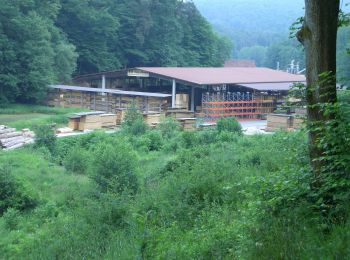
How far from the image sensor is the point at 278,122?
34.1 metres

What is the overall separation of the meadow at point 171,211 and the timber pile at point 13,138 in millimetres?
5234

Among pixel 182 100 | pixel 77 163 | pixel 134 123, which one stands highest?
pixel 182 100

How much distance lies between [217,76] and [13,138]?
23405 mm

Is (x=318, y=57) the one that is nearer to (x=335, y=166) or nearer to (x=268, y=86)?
(x=335, y=166)

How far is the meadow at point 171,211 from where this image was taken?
5562 mm

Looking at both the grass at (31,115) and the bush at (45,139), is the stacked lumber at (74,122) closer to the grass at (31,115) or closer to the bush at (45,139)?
the grass at (31,115)

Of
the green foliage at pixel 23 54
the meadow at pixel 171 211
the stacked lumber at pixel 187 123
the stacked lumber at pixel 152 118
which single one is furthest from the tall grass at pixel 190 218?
the green foliage at pixel 23 54

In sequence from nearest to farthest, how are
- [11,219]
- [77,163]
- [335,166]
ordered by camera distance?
1. [335,166]
2. [11,219]
3. [77,163]

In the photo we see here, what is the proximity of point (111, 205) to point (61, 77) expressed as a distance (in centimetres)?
3929

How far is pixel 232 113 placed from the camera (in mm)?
43469

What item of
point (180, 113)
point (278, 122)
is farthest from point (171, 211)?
point (180, 113)

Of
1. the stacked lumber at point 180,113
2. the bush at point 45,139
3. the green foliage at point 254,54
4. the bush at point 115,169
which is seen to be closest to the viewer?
the bush at point 115,169

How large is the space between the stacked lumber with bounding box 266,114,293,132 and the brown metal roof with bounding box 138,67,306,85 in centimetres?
905

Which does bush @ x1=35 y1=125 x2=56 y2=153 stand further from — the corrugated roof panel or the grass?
the corrugated roof panel
